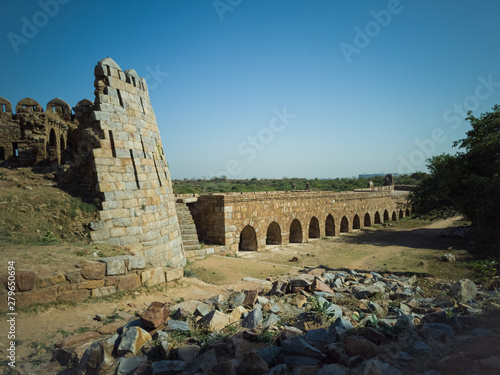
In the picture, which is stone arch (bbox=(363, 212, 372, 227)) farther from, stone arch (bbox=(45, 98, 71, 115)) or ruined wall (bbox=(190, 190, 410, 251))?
stone arch (bbox=(45, 98, 71, 115))

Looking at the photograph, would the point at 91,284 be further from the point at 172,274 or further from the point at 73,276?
the point at 172,274

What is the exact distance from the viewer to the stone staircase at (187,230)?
12484 mm

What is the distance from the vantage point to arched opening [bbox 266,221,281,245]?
18484 mm

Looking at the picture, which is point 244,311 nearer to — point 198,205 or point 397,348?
point 397,348

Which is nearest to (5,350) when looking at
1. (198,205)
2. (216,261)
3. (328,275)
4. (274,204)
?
(328,275)

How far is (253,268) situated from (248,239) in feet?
17.6

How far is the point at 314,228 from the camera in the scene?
73.1ft

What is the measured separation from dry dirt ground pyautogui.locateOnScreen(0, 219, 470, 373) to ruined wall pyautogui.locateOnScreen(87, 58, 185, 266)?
155cm

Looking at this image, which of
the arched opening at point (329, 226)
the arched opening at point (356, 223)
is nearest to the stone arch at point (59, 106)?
the arched opening at point (329, 226)

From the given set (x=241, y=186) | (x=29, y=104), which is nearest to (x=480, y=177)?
(x=29, y=104)

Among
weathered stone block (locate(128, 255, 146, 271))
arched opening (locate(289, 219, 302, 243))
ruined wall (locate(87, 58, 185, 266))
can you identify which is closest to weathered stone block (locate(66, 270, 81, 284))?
weathered stone block (locate(128, 255, 146, 271))

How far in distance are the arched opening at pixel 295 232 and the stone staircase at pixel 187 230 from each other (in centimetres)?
876

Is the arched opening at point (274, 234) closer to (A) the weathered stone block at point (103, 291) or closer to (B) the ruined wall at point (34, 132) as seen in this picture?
(B) the ruined wall at point (34, 132)

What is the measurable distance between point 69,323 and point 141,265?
1.71 m
